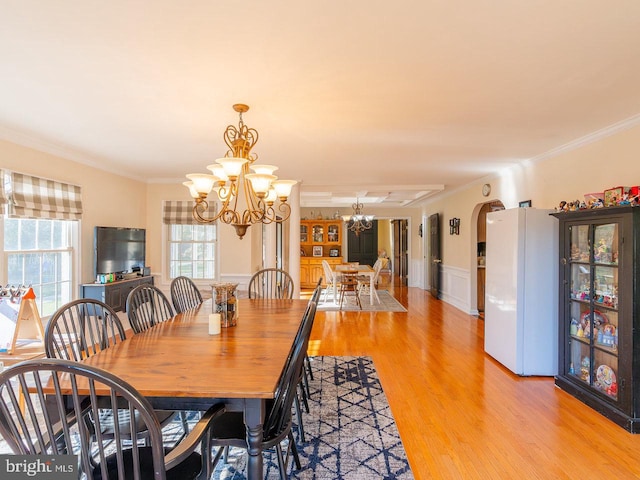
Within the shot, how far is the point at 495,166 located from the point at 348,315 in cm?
336

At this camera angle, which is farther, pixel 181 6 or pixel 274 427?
pixel 274 427

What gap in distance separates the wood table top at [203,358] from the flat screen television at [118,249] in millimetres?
2377

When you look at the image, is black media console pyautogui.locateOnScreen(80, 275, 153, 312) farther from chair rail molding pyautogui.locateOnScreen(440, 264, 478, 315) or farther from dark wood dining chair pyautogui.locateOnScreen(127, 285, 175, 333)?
chair rail molding pyautogui.locateOnScreen(440, 264, 478, 315)

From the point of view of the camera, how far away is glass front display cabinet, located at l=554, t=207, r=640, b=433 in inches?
102

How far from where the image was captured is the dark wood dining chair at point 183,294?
125 inches

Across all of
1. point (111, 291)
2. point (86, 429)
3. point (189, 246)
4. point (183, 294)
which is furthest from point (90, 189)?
point (86, 429)

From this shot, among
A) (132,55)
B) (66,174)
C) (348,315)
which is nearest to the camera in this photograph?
(132,55)

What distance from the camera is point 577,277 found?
127 inches

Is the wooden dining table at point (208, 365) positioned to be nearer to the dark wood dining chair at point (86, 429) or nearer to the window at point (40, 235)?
the dark wood dining chair at point (86, 429)

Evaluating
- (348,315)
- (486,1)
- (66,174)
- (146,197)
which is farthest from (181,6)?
(348,315)

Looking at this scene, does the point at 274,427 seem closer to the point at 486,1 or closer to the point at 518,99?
the point at 486,1

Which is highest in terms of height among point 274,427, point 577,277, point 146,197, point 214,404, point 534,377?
point 146,197

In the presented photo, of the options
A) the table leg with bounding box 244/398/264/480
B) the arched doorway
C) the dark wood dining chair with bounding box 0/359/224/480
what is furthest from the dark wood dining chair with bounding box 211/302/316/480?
the arched doorway

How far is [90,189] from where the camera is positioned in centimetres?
446
